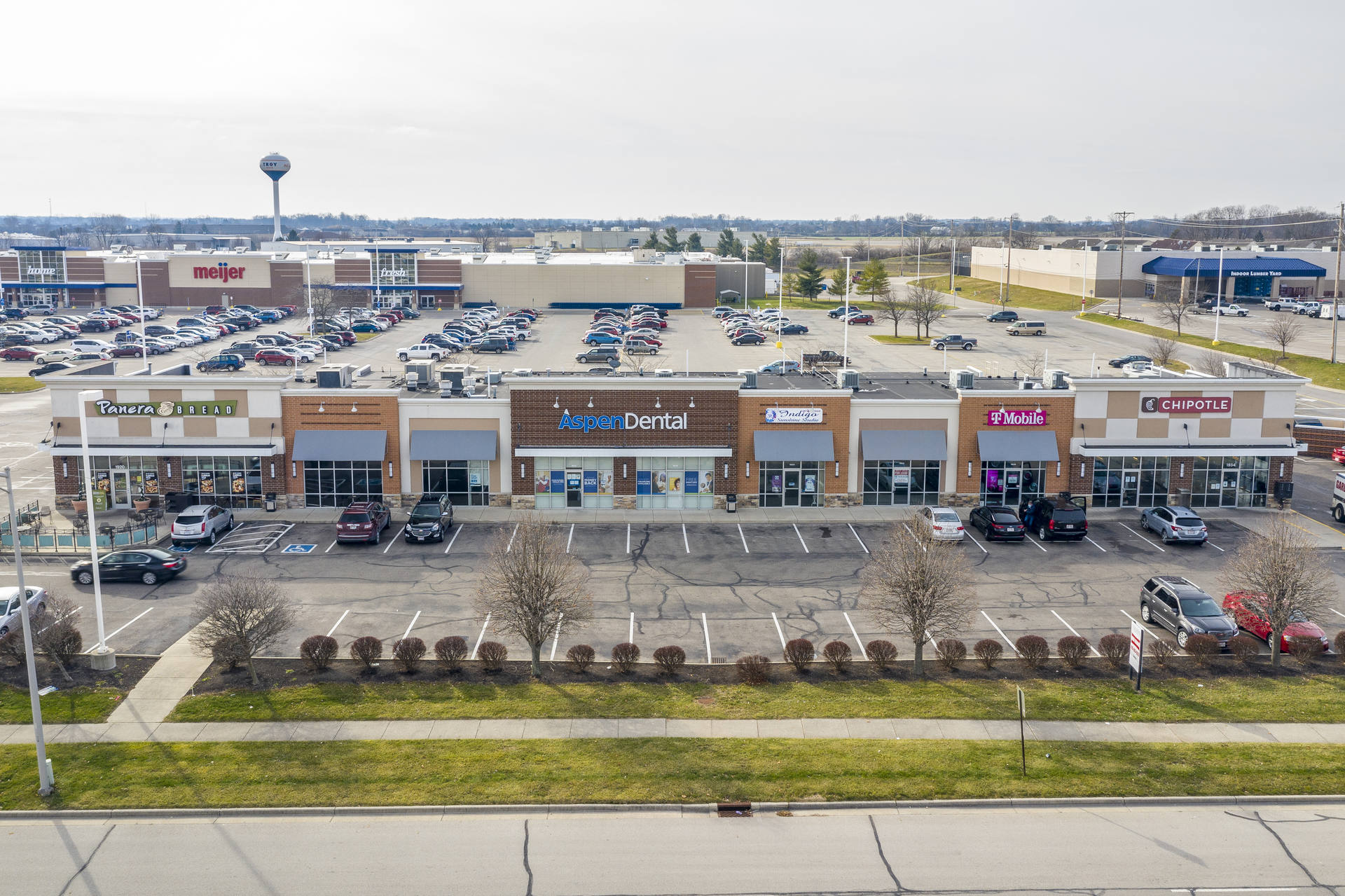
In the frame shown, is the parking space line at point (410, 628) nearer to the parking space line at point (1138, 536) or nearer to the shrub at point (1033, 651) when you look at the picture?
the shrub at point (1033, 651)

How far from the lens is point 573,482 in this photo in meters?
43.7

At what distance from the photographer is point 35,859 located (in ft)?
62.9

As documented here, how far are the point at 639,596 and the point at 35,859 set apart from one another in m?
18.3

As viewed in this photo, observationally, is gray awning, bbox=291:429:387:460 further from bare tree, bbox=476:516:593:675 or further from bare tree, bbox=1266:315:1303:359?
bare tree, bbox=1266:315:1303:359

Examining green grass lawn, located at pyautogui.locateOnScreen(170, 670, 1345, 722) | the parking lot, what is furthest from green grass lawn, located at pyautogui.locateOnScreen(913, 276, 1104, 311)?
green grass lawn, located at pyautogui.locateOnScreen(170, 670, 1345, 722)

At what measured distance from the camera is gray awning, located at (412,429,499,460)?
140 ft

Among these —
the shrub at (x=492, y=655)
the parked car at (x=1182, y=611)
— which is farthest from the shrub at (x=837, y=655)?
the parked car at (x=1182, y=611)

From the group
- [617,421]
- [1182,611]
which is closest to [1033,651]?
[1182,611]

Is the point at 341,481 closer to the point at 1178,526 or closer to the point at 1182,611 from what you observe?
the point at 1182,611

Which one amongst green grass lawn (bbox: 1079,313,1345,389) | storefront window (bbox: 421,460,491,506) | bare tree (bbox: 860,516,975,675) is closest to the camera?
bare tree (bbox: 860,516,975,675)

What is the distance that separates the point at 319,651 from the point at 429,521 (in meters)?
12.6

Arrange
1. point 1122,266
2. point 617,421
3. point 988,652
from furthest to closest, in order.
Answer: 1. point 1122,266
2. point 617,421
3. point 988,652

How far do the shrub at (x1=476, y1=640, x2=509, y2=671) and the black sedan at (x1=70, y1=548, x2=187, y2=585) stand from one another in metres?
14.0

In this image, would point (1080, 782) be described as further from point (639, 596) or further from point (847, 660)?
point (639, 596)
